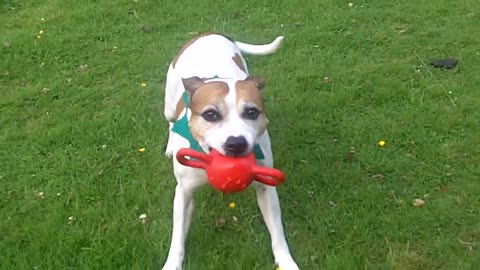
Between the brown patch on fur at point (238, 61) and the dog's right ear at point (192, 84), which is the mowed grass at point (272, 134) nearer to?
the brown patch on fur at point (238, 61)

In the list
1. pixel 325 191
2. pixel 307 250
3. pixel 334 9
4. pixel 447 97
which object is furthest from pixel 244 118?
pixel 334 9

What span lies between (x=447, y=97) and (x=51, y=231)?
3201 millimetres

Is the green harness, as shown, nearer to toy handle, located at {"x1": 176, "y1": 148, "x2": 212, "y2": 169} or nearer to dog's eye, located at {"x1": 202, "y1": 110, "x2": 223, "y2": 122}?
toy handle, located at {"x1": 176, "y1": 148, "x2": 212, "y2": 169}

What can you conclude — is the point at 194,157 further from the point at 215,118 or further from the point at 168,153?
the point at 168,153

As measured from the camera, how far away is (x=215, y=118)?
350 centimetres

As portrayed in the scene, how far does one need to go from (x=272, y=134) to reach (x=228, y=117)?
183 centimetres

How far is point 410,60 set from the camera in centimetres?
643

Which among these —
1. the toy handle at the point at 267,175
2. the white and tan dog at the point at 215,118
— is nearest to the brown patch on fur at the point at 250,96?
the white and tan dog at the point at 215,118

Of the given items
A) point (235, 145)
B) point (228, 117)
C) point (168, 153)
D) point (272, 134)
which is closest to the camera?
point (235, 145)

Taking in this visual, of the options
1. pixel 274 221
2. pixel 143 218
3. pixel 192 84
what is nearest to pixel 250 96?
pixel 192 84

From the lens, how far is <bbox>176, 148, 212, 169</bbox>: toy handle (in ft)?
11.5

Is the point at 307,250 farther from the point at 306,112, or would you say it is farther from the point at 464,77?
the point at 464,77

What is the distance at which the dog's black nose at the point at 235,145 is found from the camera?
133 inches

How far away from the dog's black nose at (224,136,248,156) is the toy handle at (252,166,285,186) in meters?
0.13
